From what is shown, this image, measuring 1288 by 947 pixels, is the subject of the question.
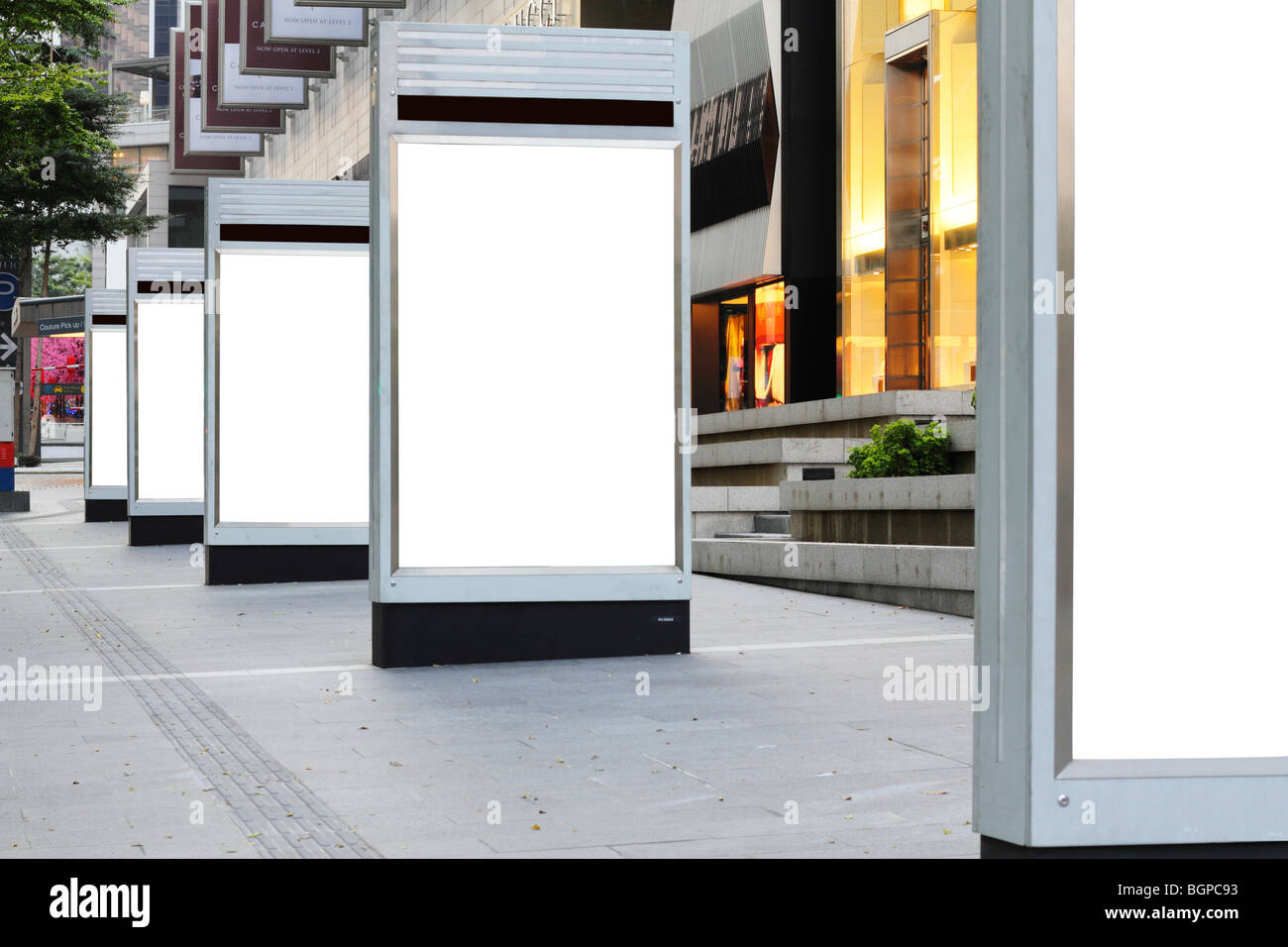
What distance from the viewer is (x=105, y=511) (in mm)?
29266

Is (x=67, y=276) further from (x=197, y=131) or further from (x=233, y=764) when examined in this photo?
(x=233, y=764)

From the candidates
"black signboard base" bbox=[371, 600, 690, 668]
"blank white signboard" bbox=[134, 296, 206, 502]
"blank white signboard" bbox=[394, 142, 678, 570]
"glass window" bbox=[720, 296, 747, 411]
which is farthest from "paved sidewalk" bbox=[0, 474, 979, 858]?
"glass window" bbox=[720, 296, 747, 411]

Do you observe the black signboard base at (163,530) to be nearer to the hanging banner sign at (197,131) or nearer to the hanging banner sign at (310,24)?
the hanging banner sign at (310,24)

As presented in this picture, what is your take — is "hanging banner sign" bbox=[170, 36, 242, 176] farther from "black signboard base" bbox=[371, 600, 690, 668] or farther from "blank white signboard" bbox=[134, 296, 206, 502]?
"black signboard base" bbox=[371, 600, 690, 668]

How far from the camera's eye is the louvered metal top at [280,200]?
616 inches

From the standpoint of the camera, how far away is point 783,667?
9.69 metres

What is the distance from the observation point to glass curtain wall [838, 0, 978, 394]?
2333cm

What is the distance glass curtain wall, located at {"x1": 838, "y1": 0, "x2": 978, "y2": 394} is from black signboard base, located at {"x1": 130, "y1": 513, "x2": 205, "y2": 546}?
34.2 feet

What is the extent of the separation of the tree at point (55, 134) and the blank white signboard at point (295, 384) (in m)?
14.3

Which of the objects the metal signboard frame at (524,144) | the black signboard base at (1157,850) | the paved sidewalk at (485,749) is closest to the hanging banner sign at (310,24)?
the paved sidewalk at (485,749)

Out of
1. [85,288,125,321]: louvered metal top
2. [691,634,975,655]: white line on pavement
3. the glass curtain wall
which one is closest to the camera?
[691,634,975,655]: white line on pavement

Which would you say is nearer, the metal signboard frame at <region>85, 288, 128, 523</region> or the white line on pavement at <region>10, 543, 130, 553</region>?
the white line on pavement at <region>10, 543, 130, 553</region>

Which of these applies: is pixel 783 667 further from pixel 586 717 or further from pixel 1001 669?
pixel 1001 669

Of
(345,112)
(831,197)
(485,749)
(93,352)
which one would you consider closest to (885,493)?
(485,749)
